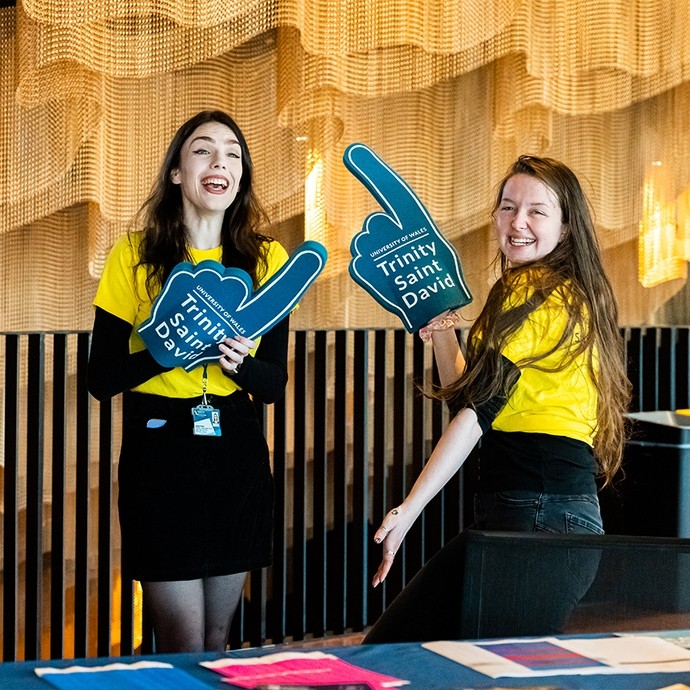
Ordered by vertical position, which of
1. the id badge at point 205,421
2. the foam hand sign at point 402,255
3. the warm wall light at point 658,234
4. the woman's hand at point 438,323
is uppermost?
the warm wall light at point 658,234

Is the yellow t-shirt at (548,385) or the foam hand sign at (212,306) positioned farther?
the foam hand sign at (212,306)

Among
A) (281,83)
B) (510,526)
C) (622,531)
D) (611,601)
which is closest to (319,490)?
(622,531)

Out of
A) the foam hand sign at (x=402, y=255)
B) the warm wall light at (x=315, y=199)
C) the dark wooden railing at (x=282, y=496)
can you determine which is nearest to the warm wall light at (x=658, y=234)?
the dark wooden railing at (x=282, y=496)

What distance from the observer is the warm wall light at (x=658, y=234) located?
14.6ft

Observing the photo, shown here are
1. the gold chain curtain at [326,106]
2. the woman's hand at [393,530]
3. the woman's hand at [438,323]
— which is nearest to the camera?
the woman's hand at [393,530]

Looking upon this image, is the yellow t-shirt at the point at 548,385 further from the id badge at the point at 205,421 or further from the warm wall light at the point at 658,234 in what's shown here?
the warm wall light at the point at 658,234

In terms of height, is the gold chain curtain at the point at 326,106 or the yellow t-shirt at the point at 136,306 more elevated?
the gold chain curtain at the point at 326,106

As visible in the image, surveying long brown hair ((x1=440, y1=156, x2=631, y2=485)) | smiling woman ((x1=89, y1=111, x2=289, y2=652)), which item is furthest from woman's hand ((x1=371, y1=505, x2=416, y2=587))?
smiling woman ((x1=89, y1=111, x2=289, y2=652))

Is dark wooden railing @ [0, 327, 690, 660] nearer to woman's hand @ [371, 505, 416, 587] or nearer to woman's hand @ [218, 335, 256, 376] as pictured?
woman's hand @ [218, 335, 256, 376]

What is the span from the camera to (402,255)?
221 cm

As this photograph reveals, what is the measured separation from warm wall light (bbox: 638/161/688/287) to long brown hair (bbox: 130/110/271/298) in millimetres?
2694

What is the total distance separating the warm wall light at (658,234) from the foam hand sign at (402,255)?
248cm

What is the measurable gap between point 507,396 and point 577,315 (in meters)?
0.18

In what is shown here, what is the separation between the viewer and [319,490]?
3371 mm
